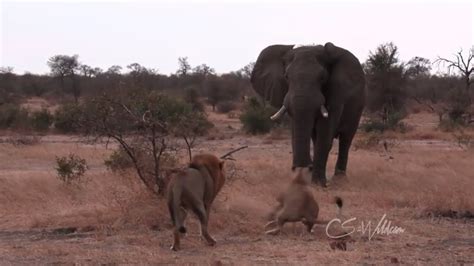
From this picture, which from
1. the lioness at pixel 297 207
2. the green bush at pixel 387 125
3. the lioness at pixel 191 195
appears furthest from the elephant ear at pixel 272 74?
the green bush at pixel 387 125

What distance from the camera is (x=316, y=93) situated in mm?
13820

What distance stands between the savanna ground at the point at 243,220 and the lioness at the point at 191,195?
0.84 ft

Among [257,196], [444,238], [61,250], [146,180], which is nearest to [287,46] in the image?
[257,196]

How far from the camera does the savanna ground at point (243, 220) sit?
778 cm

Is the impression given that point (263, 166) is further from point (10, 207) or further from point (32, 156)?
point (32, 156)

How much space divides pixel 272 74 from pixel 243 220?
21.2ft

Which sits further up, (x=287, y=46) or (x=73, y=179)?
(x=287, y=46)

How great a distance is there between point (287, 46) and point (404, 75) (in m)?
26.1

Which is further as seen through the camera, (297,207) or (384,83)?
(384,83)

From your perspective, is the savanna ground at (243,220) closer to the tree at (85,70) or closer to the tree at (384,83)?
the tree at (384,83)

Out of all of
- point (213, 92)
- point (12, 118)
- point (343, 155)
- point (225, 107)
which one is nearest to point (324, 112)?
point (343, 155)

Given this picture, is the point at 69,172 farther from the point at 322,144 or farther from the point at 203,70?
the point at 203,70

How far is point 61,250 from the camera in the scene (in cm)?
809

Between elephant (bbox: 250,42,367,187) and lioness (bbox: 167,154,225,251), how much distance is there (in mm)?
5042
